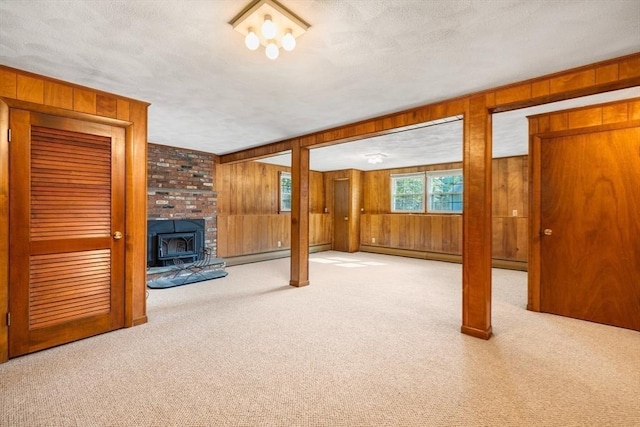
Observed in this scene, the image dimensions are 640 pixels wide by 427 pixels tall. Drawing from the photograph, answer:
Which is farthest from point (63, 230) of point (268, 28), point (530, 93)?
point (530, 93)

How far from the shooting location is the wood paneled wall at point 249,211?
6621 millimetres

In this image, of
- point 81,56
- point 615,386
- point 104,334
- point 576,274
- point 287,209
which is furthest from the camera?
point 287,209

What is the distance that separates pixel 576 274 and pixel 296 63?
12.2ft

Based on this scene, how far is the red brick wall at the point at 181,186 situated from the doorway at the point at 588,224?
18.1 feet

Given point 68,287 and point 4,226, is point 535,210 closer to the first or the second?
point 68,287

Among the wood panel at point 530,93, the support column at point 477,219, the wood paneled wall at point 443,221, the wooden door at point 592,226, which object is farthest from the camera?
the wood paneled wall at point 443,221

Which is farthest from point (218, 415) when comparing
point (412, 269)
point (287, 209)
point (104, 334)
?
point (287, 209)

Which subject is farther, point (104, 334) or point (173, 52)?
point (104, 334)

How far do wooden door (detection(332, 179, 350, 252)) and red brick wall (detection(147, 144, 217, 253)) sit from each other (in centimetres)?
379

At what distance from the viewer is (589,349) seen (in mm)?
2680

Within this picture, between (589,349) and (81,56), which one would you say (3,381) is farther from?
(589,349)

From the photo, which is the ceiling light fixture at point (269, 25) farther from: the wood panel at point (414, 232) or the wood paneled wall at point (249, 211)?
the wood panel at point (414, 232)

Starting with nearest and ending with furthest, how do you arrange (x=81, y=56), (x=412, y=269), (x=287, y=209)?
1. (x=81, y=56)
2. (x=412, y=269)
3. (x=287, y=209)

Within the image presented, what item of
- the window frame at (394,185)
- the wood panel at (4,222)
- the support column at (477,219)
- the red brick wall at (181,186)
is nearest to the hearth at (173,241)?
the red brick wall at (181,186)
